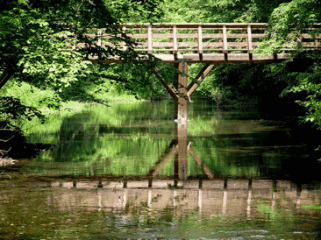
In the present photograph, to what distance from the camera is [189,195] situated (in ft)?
32.8

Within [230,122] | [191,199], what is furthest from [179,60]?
[191,199]

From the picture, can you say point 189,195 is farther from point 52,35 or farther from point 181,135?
point 181,135

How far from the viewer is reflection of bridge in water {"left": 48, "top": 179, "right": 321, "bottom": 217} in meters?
8.96

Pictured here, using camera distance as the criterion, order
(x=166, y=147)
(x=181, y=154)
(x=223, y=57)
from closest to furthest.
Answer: (x=181, y=154) → (x=166, y=147) → (x=223, y=57)

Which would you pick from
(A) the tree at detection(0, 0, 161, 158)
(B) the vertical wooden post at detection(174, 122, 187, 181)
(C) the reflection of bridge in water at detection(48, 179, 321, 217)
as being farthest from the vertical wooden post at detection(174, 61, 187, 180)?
(C) the reflection of bridge in water at detection(48, 179, 321, 217)

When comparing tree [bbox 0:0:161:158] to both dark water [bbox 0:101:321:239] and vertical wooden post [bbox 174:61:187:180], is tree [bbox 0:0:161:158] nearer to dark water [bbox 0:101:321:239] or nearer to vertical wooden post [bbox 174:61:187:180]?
vertical wooden post [bbox 174:61:187:180]

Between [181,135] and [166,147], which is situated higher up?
[181,135]

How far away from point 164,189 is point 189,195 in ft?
2.60

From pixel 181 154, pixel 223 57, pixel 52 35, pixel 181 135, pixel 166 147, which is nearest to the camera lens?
pixel 52 35

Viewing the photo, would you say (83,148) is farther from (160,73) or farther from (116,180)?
(160,73)

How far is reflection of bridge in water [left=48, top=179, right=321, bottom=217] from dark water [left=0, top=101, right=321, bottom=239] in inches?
0.7

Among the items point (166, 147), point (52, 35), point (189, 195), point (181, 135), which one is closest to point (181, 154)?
point (166, 147)

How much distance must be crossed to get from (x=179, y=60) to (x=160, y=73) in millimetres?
18568

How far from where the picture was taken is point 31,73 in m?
7.88
